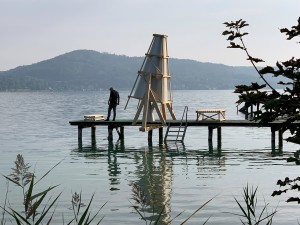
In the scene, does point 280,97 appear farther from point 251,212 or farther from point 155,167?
point 155,167

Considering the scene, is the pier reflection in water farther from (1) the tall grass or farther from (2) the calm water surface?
(1) the tall grass

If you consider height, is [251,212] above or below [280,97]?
below

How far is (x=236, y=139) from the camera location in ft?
140

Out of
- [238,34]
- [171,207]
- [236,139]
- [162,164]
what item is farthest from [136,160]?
[238,34]

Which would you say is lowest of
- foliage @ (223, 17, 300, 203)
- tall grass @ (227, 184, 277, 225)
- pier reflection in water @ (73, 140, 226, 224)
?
pier reflection in water @ (73, 140, 226, 224)

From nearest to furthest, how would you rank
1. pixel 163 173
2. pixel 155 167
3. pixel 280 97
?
pixel 280 97 → pixel 163 173 → pixel 155 167

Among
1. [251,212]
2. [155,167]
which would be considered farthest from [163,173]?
[251,212]

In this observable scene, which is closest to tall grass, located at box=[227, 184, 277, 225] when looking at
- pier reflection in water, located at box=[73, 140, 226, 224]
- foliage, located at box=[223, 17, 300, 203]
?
foliage, located at box=[223, 17, 300, 203]

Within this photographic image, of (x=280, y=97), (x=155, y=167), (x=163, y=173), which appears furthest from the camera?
(x=155, y=167)

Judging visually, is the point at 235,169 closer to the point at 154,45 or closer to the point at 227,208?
the point at 227,208

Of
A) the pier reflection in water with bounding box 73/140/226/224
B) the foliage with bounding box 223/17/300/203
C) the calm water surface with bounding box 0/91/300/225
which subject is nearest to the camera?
the foliage with bounding box 223/17/300/203

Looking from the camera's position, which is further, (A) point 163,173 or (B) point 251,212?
(A) point 163,173

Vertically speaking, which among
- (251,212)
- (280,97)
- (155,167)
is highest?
(280,97)

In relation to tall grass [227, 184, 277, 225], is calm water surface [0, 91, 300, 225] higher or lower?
lower
